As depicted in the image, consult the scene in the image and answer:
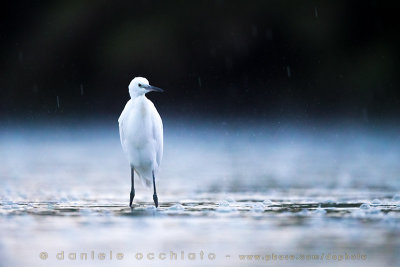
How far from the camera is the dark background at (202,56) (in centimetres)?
2430

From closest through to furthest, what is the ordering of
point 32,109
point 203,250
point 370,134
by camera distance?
point 203,250 < point 370,134 < point 32,109

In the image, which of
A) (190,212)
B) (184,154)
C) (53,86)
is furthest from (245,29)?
(190,212)

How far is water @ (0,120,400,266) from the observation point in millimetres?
5637

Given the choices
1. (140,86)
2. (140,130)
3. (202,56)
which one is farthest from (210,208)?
(202,56)

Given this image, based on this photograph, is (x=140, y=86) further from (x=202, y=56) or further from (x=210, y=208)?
(x=202, y=56)

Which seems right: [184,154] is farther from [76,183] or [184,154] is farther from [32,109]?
[32,109]

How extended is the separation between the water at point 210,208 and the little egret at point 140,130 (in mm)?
445

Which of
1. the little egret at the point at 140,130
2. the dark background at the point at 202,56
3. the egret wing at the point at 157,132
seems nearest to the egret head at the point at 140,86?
the little egret at the point at 140,130

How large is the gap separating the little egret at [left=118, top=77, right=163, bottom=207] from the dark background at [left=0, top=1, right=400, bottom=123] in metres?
14.4

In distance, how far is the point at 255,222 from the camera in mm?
7121

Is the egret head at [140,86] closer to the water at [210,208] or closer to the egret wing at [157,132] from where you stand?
the egret wing at [157,132]

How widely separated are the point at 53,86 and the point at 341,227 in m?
19.7

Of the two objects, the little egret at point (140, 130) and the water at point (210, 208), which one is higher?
the little egret at point (140, 130)

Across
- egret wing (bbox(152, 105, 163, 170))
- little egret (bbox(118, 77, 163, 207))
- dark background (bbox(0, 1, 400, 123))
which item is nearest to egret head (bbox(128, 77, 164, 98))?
little egret (bbox(118, 77, 163, 207))
